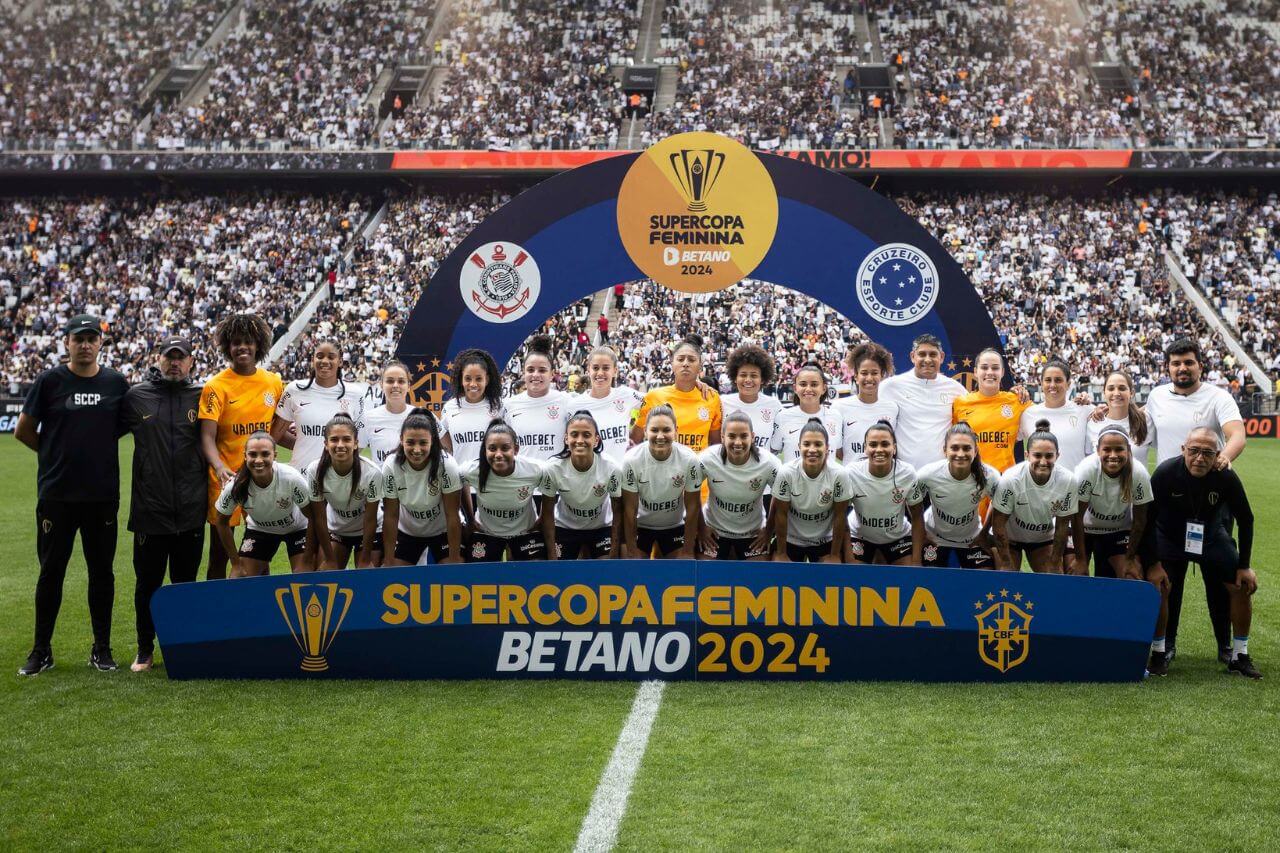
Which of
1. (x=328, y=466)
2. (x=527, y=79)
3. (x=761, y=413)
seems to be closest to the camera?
(x=328, y=466)

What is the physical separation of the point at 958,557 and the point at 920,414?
135 cm

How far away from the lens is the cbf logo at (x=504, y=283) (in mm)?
9102

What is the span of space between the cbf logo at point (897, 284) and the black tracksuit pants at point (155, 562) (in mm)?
5339

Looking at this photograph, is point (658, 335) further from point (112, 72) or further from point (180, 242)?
point (112, 72)

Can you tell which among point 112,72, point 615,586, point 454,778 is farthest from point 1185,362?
point 112,72

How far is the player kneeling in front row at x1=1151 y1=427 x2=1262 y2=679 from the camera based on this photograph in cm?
600

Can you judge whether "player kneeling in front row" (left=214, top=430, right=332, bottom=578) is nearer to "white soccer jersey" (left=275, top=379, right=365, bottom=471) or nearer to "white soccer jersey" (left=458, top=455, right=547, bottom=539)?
"white soccer jersey" (left=275, top=379, right=365, bottom=471)

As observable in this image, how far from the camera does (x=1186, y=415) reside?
21.7ft

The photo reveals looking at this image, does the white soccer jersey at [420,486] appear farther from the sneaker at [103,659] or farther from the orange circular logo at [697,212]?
the orange circular logo at [697,212]

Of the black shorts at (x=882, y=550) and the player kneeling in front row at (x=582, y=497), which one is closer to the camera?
the player kneeling in front row at (x=582, y=497)

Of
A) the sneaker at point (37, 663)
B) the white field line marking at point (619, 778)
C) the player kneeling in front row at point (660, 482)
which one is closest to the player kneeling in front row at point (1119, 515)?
the player kneeling in front row at point (660, 482)

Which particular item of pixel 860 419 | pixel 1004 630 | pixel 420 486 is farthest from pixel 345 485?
pixel 1004 630

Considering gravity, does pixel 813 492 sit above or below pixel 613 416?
below

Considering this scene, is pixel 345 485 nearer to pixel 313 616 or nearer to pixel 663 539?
pixel 313 616
